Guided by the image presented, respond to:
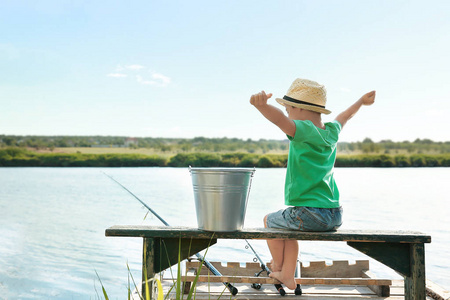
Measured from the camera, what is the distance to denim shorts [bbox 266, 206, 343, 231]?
258cm

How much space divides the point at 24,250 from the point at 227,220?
8.86 m

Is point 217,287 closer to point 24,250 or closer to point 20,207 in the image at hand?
point 24,250

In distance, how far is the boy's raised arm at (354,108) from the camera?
3036mm

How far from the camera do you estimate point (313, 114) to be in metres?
2.73

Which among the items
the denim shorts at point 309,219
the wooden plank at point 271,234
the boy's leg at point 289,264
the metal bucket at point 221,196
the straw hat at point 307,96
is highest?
the straw hat at point 307,96

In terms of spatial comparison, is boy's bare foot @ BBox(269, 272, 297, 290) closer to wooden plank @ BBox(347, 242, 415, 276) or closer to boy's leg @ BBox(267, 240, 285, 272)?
boy's leg @ BBox(267, 240, 285, 272)

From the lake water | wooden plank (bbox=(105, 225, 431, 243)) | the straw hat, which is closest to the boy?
the straw hat

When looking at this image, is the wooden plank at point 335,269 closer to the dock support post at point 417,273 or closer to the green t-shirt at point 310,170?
the dock support post at point 417,273

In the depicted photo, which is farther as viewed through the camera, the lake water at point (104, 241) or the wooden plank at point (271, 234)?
the lake water at point (104, 241)

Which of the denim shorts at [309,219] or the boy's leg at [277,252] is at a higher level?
the denim shorts at [309,219]

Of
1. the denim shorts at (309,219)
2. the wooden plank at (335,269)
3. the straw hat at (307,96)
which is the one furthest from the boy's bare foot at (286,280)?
the wooden plank at (335,269)

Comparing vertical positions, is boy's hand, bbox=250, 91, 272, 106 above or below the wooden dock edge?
above

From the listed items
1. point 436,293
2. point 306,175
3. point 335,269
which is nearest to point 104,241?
point 335,269

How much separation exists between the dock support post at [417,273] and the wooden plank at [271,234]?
0.08 m
